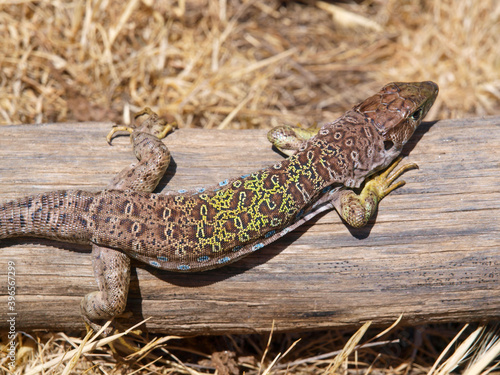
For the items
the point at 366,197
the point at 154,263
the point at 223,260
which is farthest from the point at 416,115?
the point at 154,263

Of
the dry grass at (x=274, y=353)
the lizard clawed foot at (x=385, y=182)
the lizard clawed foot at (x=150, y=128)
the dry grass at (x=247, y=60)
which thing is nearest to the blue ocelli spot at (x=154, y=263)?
the dry grass at (x=274, y=353)

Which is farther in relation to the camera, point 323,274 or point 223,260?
point 323,274

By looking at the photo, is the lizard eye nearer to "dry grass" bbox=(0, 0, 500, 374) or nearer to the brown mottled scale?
the brown mottled scale

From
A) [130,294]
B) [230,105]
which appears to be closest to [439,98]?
[230,105]

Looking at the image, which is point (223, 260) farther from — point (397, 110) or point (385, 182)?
point (397, 110)

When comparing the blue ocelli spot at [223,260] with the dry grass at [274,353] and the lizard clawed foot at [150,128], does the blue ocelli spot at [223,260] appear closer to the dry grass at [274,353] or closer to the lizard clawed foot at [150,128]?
the dry grass at [274,353]
